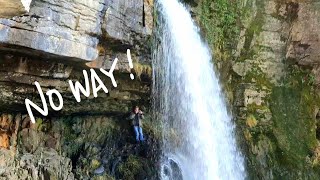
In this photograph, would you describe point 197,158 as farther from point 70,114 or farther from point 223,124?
point 70,114

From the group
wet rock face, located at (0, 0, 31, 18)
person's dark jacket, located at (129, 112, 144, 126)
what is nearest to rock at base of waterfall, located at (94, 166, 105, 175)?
person's dark jacket, located at (129, 112, 144, 126)

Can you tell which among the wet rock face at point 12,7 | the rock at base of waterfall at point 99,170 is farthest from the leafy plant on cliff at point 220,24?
the wet rock face at point 12,7

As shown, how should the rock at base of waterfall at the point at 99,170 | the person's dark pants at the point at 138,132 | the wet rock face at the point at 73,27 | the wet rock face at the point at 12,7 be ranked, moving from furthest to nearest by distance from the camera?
the person's dark pants at the point at 138,132 < the rock at base of waterfall at the point at 99,170 < the wet rock face at the point at 73,27 < the wet rock face at the point at 12,7

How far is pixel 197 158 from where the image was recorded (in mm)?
9867

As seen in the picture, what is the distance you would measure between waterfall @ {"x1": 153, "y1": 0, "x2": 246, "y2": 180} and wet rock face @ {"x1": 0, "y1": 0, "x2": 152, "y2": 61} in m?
1.33

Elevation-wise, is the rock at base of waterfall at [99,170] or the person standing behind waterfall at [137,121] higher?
the person standing behind waterfall at [137,121]

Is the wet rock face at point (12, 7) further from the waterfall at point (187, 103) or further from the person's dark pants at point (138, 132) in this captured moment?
the person's dark pants at point (138, 132)

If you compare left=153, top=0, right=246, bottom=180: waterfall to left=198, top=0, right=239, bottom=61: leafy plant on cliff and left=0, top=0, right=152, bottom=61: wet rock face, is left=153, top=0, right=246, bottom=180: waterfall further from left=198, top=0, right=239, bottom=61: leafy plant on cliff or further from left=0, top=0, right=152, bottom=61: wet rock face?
left=0, top=0, right=152, bottom=61: wet rock face

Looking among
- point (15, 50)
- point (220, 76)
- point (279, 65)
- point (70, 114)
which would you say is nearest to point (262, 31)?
point (279, 65)

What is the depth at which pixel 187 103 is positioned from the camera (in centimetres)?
979

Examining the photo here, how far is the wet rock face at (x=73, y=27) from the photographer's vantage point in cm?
607

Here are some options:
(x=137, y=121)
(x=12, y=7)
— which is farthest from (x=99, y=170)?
(x=12, y=7)

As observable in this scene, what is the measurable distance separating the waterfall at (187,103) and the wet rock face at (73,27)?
4.38ft

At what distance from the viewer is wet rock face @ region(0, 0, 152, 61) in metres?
6.07
